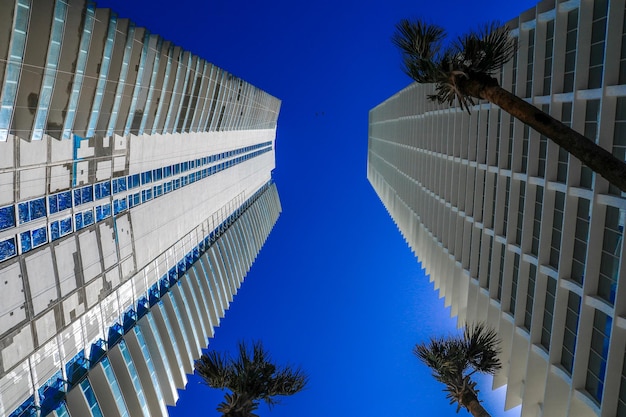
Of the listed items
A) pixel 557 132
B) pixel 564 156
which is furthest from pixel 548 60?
pixel 557 132

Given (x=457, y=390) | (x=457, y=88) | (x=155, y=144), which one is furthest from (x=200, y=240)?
(x=457, y=88)

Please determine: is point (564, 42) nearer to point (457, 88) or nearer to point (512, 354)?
point (457, 88)

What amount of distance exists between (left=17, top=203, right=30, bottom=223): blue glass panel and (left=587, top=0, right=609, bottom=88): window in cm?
2643

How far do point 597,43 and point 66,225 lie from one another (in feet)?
89.5

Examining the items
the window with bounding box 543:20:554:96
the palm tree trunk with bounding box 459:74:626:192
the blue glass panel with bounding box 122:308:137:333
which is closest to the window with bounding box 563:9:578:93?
the window with bounding box 543:20:554:96

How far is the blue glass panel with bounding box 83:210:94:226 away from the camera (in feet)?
85.3

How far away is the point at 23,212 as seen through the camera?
805 inches

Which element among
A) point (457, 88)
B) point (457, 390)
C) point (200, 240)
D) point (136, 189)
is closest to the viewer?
point (457, 88)

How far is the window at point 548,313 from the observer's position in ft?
86.3

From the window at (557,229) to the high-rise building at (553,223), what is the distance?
69mm

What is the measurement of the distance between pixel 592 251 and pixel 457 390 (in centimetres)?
965

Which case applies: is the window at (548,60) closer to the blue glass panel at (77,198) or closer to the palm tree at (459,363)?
the palm tree at (459,363)

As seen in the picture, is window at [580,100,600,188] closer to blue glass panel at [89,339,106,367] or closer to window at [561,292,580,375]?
window at [561,292,580,375]

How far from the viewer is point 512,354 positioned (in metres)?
30.3
